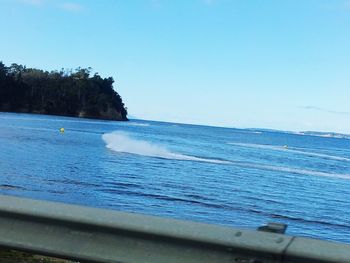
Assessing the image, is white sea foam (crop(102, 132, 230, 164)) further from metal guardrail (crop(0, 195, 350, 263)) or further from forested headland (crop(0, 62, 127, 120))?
forested headland (crop(0, 62, 127, 120))

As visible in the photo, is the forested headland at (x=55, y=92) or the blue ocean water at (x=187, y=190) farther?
the forested headland at (x=55, y=92)

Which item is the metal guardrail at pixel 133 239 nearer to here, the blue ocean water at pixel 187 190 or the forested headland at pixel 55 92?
the blue ocean water at pixel 187 190

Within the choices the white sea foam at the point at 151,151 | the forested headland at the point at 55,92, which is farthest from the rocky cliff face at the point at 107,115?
the white sea foam at the point at 151,151

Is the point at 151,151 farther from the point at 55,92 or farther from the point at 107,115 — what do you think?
the point at 107,115

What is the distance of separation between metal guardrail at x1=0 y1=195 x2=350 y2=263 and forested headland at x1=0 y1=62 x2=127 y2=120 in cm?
15526

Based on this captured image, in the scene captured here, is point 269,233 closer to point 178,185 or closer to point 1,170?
point 178,185

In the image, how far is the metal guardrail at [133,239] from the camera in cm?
259

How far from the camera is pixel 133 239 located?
284cm

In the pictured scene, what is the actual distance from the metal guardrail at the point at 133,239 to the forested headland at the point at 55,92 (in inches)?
6113

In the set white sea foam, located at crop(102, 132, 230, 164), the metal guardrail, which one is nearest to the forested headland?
white sea foam, located at crop(102, 132, 230, 164)

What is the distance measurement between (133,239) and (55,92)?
16666 cm

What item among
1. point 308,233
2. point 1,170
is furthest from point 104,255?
point 1,170

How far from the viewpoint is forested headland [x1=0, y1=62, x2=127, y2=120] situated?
157375mm

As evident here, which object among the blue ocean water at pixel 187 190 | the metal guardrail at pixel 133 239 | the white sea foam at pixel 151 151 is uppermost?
the metal guardrail at pixel 133 239
